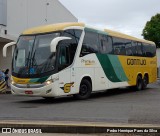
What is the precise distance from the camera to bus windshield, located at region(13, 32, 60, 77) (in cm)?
1744

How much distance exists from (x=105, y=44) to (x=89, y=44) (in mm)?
2053

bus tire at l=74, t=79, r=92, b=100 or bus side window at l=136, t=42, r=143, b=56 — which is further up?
bus side window at l=136, t=42, r=143, b=56

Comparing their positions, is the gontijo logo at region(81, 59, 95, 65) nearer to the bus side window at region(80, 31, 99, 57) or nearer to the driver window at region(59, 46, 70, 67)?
the bus side window at region(80, 31, 99, 57)

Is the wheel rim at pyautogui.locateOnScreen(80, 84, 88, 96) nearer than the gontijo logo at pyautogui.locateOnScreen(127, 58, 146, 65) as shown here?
Yes

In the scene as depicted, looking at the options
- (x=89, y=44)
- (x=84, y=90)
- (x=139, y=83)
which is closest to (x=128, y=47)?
(x=139, y=83)

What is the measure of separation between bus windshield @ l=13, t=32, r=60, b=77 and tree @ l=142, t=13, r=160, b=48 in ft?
200

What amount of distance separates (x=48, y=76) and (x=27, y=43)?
210 centimetres

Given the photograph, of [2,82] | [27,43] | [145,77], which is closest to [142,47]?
[145,77]

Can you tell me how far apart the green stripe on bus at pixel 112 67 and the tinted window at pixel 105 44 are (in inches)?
10.5

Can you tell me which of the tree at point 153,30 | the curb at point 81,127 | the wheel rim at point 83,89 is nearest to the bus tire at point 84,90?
the wheel rim at point 83,89

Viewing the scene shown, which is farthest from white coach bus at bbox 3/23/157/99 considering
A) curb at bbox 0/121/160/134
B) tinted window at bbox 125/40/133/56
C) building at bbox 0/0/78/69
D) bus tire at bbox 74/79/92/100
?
building at bbox 0/0/78/69

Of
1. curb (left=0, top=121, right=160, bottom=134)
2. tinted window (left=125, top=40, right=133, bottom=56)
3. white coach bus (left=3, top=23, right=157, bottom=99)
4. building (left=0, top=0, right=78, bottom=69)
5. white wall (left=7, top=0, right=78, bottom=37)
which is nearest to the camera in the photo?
curb (left=0, top=121, right=160, bottom=134)

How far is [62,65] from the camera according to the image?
17.8m

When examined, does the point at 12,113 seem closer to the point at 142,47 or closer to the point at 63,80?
the point at 63,80
